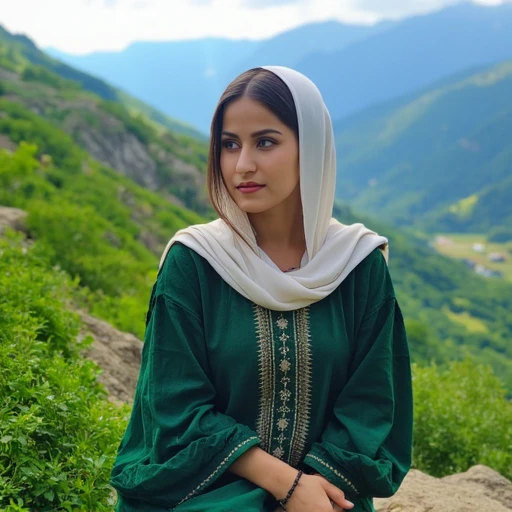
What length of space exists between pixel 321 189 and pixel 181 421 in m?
1.01

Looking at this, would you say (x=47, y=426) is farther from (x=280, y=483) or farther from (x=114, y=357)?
(x=114, y=357)

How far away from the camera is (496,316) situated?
76625 millimetres

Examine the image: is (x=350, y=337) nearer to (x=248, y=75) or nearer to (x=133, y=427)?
(x=133, y=427)

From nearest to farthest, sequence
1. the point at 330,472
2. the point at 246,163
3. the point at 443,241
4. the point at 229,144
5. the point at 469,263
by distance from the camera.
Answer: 1. the point at 330,472
2. the point at 246,163
3. the point at 229,144
4. the point at 469,263
5. the point at 443,241

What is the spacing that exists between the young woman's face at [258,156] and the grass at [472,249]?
106854 mm

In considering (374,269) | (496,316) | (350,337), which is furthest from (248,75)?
(496,316)

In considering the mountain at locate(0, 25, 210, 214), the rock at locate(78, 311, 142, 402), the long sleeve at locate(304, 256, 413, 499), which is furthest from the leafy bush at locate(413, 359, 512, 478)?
the mountain at locate(0, 25, 210, 214)

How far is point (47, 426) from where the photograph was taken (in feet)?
9.83

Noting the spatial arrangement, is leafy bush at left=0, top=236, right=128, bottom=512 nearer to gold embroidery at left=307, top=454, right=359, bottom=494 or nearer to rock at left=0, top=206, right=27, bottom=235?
gold embroidery at left=307, top=454, right=359, bottom=494

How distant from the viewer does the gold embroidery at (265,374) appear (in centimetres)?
240

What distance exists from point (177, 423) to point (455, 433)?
420cm

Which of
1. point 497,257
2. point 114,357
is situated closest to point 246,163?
point 114,357

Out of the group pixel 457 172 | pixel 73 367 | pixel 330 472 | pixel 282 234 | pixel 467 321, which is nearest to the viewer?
pixel 330 472

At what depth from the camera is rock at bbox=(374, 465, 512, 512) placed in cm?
358
